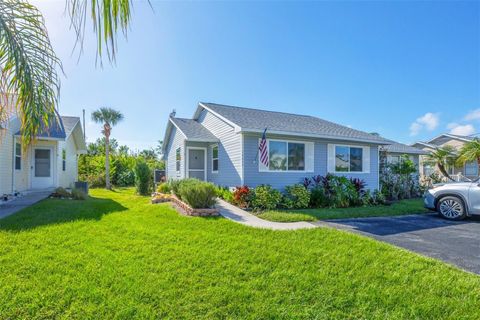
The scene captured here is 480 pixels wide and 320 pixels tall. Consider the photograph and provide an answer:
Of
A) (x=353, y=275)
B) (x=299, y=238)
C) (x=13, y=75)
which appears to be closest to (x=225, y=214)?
(x=299, y=238)

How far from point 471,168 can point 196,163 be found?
77.2ft

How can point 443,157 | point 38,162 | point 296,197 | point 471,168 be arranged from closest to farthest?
point 296,197
point 38,162
point 443,157
point 471,168

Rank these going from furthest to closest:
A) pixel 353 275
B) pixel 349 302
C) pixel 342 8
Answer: pixel 342 8 → pixel 353 275 → pixel 349 302

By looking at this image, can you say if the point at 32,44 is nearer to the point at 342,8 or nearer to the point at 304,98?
the point at 342,8

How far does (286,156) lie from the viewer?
12.1 metres

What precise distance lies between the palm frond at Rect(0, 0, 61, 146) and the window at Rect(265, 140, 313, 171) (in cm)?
936

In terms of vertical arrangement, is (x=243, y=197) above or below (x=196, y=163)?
below

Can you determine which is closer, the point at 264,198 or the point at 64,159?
the point at 264,198

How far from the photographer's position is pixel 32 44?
9.08ft

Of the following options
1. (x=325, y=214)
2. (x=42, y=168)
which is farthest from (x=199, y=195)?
(x=42, y=168)

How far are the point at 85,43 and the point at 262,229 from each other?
585 centimetres

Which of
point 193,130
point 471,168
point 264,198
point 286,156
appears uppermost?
point 193,130

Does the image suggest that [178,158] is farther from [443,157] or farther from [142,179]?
[443,157]

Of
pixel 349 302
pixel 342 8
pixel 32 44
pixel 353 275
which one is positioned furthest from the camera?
pixel 342 8
